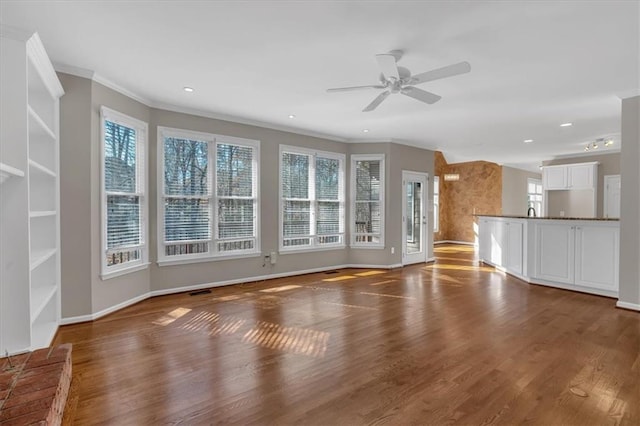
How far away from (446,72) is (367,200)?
428cm

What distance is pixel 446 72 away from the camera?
297cm

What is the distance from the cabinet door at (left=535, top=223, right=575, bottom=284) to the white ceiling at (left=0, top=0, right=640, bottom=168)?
177 centimetres

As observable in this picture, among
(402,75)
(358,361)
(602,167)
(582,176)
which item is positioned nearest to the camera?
(358,361)

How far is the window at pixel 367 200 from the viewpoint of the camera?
7.09 meters

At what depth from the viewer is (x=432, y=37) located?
2.87 metres

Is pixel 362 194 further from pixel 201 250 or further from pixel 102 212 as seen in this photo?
pixel 102 212

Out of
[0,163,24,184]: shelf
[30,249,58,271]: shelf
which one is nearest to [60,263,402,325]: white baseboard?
[30,249,58,271]: shelf

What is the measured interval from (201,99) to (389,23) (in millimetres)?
2928

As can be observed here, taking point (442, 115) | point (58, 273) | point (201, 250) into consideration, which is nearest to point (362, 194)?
point (442, 115)

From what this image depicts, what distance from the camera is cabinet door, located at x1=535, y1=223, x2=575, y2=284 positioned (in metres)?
5.06

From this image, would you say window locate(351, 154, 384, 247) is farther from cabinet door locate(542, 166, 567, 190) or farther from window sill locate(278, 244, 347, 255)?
cabinet door locate(542, 166, 567, 190)

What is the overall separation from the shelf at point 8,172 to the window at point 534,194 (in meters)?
13.6

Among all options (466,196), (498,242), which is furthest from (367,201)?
(466,196)

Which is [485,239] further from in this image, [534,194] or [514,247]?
[534,194]
